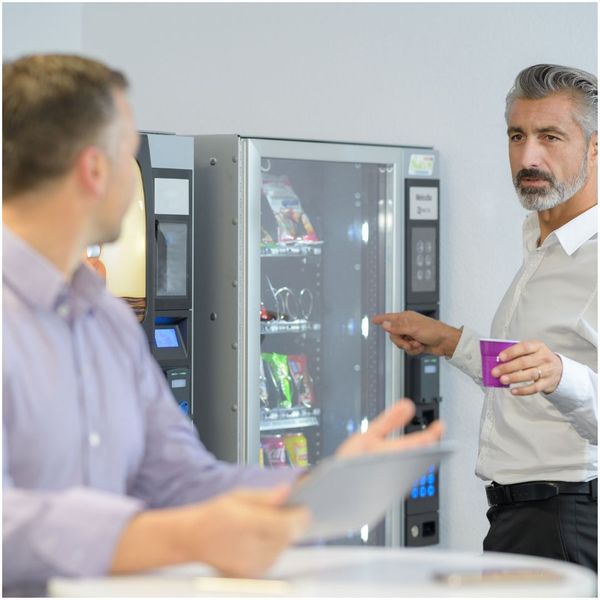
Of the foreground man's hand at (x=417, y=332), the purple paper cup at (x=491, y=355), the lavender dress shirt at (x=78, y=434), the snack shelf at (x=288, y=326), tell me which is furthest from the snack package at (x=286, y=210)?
the lavender dress shirt at (x=78, y=434)

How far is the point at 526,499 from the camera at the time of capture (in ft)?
9.12

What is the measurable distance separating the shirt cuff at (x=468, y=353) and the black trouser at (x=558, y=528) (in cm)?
41

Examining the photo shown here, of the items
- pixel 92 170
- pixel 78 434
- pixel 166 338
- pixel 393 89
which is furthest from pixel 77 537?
pixel 393 89

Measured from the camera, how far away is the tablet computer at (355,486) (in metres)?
1.19

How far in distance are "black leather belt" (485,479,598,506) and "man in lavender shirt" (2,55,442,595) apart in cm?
134

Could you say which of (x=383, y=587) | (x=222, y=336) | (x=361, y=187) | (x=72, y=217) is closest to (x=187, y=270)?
(x=222, y=336)

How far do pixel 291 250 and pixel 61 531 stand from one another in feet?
10.2

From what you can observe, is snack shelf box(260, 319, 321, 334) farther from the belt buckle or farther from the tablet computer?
the tablet computer

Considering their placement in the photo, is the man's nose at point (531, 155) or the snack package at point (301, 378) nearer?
the man's nose at point (531, 155)

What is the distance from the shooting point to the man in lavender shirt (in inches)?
49.8

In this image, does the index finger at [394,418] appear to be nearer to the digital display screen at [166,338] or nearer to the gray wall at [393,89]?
the digital display screen at [166,338]

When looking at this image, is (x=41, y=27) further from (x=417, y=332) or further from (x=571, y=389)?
(x=571, y=389)

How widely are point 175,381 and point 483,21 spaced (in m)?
2.05

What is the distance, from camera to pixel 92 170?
1444mm
